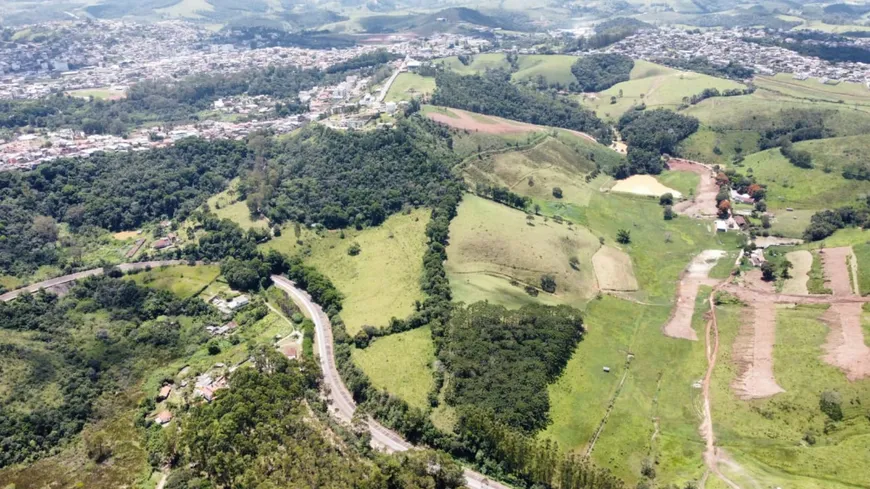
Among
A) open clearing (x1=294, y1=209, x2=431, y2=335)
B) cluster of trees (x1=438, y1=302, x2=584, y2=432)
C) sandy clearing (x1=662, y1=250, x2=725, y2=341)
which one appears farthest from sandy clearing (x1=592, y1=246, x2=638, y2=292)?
open clearing (x1=294, y1=209, x2=431, y2=335)

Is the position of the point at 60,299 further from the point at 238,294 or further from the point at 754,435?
the point at 754,435

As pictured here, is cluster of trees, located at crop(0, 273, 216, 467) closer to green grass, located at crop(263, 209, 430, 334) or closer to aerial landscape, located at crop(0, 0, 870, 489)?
aerial landscape, located at crop(0, 0, 870, 489)

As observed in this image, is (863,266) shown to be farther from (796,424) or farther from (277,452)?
(277,452)

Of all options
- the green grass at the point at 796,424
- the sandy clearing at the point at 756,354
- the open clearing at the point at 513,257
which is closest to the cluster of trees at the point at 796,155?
the open clearing at the point at 513,257

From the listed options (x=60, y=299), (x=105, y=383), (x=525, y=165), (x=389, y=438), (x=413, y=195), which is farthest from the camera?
(x=525, y=165)

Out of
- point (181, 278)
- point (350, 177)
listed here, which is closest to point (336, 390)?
point (181, 278)

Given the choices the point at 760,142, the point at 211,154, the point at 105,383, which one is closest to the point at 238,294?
the point at 105,383

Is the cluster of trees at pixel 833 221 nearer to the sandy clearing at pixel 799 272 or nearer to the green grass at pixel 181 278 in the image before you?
the sandy clearing at pixel 799 272
